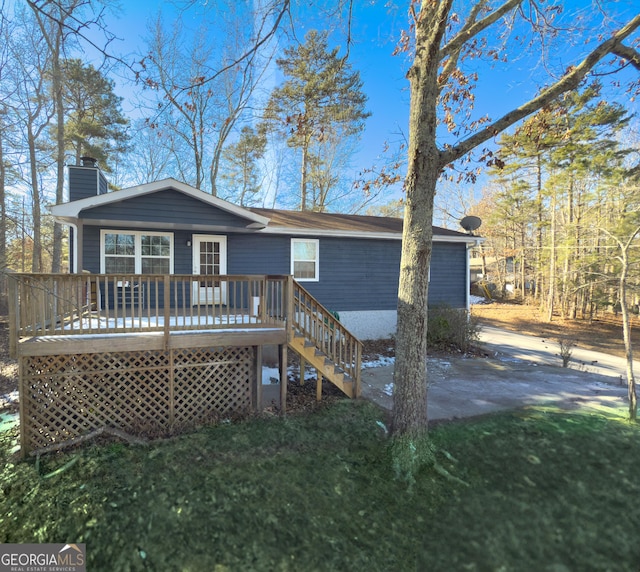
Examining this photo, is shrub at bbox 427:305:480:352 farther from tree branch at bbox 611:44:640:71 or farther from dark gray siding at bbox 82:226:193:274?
dark gray siding at bbox 82:226:193:274

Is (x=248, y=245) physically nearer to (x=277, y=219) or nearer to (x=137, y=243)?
(x=277, y=219)

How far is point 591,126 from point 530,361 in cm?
1435

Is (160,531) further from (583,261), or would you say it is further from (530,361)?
(583,261)

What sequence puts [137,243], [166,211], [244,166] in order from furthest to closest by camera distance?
1. [244,166]
2. [137,243]
3. [166,211]

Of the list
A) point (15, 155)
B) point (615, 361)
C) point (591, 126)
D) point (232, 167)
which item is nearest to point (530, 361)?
point (615, 361)

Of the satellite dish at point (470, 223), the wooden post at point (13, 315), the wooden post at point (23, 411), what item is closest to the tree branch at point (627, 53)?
the satellite dish at point (470, 223)

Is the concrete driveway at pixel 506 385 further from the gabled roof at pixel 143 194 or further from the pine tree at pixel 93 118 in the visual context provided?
the pine tree at pixel 93 118

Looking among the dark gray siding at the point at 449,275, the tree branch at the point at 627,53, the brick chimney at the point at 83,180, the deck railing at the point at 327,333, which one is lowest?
the deck railing at the point at 327,333

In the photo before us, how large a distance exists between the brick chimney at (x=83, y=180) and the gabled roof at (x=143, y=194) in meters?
0.96

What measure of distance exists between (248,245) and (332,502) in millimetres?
7141

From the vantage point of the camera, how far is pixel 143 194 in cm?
733

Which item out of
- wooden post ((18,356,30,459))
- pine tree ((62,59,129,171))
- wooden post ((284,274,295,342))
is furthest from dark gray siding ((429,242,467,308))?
pine tree ((62,59,129,171))

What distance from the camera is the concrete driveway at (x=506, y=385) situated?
549 centimetres

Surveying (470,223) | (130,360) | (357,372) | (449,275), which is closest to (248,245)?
(130,360)
